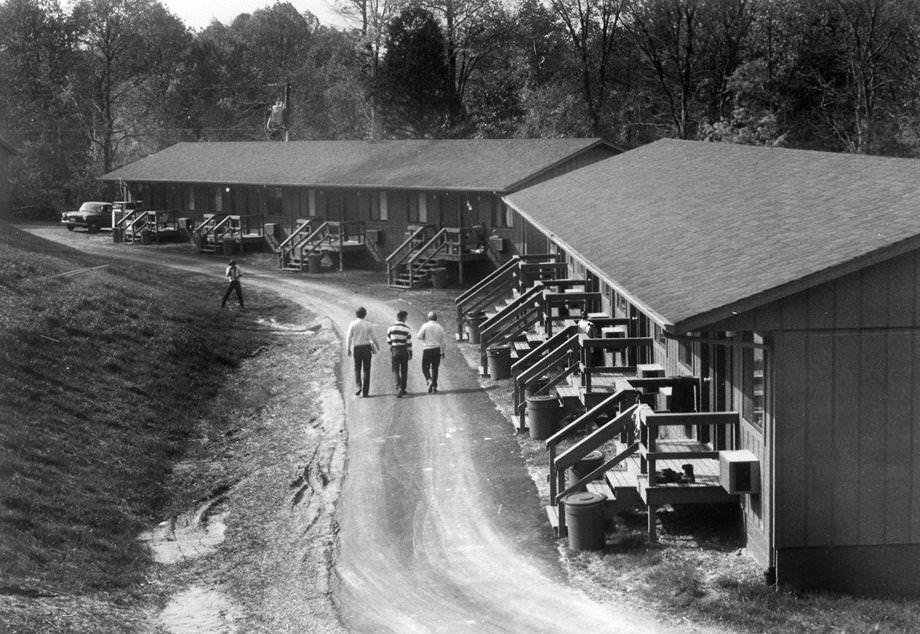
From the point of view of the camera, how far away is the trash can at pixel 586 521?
14.1 metres

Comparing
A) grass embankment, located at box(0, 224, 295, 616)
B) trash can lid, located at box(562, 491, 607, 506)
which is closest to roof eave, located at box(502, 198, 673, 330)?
trash can lid, located at box(562, 491, 607, 506)

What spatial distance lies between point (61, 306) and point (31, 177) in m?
49.2

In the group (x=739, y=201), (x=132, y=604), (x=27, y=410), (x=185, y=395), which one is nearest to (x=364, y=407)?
(x=185, y=395)

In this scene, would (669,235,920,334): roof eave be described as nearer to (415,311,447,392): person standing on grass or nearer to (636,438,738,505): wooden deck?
(636,438,738,505): wooden deck

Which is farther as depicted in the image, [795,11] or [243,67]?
[243,67]

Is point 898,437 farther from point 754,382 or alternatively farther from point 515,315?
point 515,315

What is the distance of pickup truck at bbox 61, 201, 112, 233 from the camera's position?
60763 millimetres

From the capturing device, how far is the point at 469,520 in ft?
51.4

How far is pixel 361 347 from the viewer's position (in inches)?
909

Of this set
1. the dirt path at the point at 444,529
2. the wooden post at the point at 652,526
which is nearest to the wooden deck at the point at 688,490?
the wooden post at the point at 652,526

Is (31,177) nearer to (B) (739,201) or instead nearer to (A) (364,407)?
(A) (364,407)

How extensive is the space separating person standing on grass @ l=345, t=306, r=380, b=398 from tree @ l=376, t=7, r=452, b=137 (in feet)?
145

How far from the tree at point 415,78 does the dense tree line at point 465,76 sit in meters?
0.09

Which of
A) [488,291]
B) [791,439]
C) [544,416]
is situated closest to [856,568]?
[791,439]
